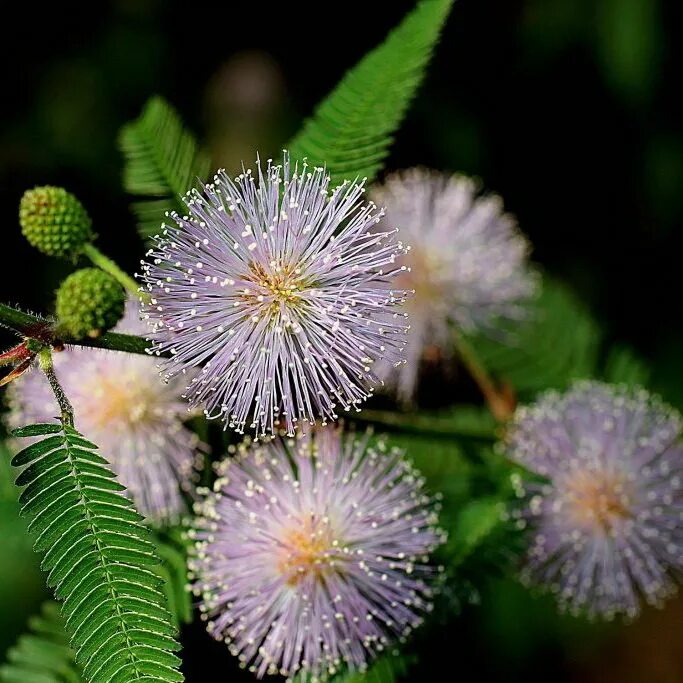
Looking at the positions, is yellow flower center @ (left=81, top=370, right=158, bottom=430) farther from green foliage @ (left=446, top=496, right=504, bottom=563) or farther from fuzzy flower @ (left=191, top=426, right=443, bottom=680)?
green foliage @ (left=446, top=496, right=504, bottom=563)

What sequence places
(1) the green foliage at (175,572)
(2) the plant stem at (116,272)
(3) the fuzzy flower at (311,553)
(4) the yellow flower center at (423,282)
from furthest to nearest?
(4) the yellow flower center at (423,282) → (1) the green foliage at (175,572) → (3) the fuzzy flower at (311,553) → (2) the plant stem at (116,272)

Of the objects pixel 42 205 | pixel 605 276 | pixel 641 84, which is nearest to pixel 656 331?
pixel 605 276

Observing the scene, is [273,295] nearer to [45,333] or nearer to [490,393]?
[45,333]

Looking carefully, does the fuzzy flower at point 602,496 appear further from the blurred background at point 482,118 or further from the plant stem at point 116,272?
the blurred background at point 482,118

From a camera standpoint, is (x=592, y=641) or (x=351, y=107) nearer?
(x=351, y=107)

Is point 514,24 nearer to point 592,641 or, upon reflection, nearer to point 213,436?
point 592,641

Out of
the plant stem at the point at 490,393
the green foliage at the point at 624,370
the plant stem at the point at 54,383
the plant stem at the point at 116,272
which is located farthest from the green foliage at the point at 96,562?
the green foliage at the point at 624,370
